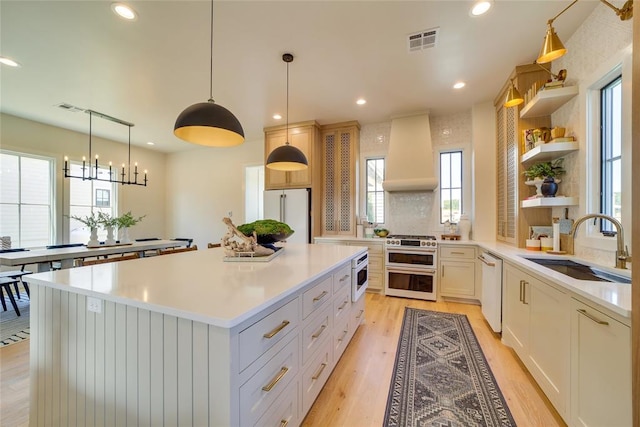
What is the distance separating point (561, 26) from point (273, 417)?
12.1 ft

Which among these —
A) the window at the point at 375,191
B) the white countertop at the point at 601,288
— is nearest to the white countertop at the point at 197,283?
the white countertop at the point at 601,288

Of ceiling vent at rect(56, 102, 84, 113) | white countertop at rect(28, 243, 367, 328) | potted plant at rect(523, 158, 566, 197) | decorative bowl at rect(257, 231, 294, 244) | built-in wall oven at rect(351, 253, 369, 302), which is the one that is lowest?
built-in wall oven at rect(351, 253, 369, 302)

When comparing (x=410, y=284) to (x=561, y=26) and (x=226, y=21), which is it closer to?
(x=561, y=26)

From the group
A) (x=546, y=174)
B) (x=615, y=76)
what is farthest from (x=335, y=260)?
(x=615, y=76)

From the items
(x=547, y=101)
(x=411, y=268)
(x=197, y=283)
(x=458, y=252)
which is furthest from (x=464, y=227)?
(x=197, y=283)

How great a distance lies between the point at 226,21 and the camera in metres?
2.09

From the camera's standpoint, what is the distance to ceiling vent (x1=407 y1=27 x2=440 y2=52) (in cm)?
224

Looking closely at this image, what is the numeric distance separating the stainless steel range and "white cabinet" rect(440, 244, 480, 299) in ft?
0.39

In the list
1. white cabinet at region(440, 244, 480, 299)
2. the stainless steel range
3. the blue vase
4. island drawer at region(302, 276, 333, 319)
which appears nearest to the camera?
island drawer at region(302, 276, 333, 319)

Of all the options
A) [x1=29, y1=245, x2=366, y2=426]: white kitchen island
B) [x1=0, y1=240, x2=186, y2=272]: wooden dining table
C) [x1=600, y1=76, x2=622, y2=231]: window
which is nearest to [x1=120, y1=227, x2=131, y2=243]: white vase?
[x1=0, y1=240, x2=186, y2=272]: wooden dining table

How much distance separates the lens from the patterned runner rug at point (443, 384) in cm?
152

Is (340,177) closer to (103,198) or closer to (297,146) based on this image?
(297,146)

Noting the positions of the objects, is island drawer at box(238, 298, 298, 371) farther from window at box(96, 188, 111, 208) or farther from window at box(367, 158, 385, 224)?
window at box(96, 188, 111, 208)

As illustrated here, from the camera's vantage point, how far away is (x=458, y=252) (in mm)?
3473
